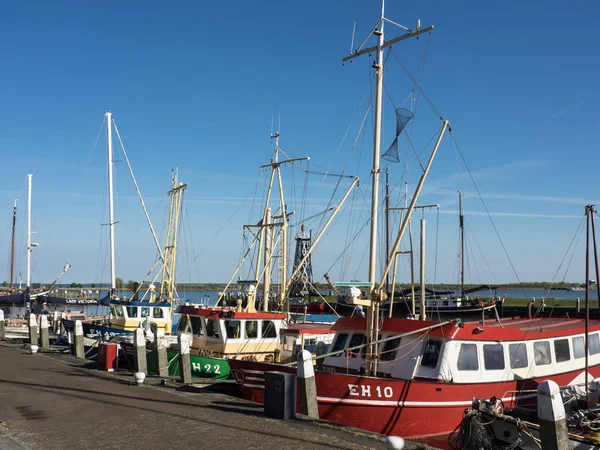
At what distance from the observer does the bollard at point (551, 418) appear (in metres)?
9.47

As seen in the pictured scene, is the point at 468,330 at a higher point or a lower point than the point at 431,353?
higher

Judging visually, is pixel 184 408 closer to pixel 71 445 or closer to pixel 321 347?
pixel 71 445

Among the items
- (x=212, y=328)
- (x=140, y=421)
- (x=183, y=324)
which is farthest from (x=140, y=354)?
(x=140, y=421)

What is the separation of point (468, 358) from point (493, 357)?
1.01 metres

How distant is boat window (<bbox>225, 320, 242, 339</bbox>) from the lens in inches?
883

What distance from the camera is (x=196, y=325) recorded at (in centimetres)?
2323

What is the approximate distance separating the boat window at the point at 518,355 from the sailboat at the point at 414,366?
3 centimetres

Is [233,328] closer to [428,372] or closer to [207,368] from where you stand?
[207,368]

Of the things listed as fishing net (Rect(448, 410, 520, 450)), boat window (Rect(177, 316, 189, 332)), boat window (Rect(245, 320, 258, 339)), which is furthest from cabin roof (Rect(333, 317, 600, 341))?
boat window (Rect(177, 316, 189, 332))

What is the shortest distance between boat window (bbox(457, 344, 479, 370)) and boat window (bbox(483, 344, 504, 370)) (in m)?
0.37

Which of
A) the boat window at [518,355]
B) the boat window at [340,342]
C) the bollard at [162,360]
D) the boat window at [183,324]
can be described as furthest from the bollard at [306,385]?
the boat window at [183,324]

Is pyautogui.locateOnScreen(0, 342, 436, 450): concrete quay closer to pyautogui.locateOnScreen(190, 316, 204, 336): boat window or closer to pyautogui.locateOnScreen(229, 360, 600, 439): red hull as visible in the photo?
pyautogui.locateOnScreen(229, 360, 600, 439): red hull

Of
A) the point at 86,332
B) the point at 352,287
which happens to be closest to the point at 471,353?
the point at 352,287

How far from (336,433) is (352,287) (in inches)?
225
